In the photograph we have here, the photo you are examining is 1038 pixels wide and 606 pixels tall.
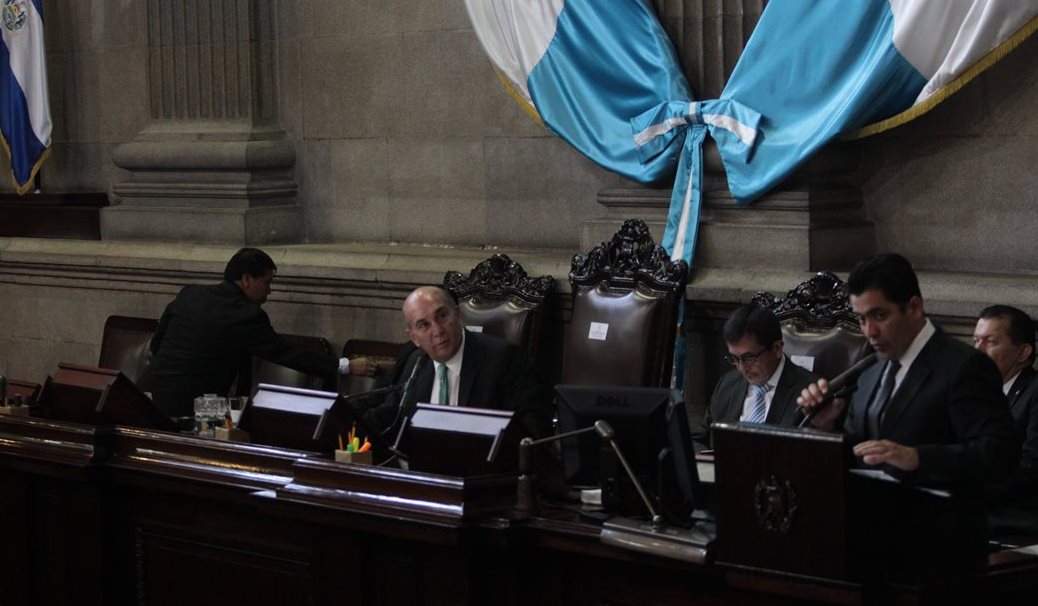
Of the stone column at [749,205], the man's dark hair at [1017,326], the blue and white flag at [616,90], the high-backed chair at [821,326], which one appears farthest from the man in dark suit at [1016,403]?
the blue and white flag at [616,90]

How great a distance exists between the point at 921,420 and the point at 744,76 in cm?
278

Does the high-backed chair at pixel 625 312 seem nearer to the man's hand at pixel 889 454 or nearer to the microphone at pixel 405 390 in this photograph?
the microphone at pixel 405 390

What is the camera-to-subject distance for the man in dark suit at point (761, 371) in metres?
4.80

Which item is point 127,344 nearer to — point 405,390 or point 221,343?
point 221,343

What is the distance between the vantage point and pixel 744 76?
6047 mm

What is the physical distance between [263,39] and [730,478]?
5.32 meters

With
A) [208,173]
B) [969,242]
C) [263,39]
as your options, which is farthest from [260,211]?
[969,242]

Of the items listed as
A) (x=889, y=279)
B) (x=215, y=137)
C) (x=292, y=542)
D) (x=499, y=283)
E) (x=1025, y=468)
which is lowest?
(x=292, y=542)

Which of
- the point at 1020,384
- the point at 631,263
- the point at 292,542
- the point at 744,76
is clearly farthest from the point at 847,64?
the point at 292,542

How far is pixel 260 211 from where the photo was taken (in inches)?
315

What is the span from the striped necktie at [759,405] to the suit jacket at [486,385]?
2.08 feet

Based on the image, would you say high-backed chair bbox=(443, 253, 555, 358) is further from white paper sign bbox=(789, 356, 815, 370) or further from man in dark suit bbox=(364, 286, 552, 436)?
white paper sign bbox=(789, 356, 815, 370)

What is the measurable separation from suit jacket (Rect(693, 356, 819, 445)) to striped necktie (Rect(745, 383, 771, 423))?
0.02 m

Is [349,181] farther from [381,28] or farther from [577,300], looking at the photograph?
[577,300]
